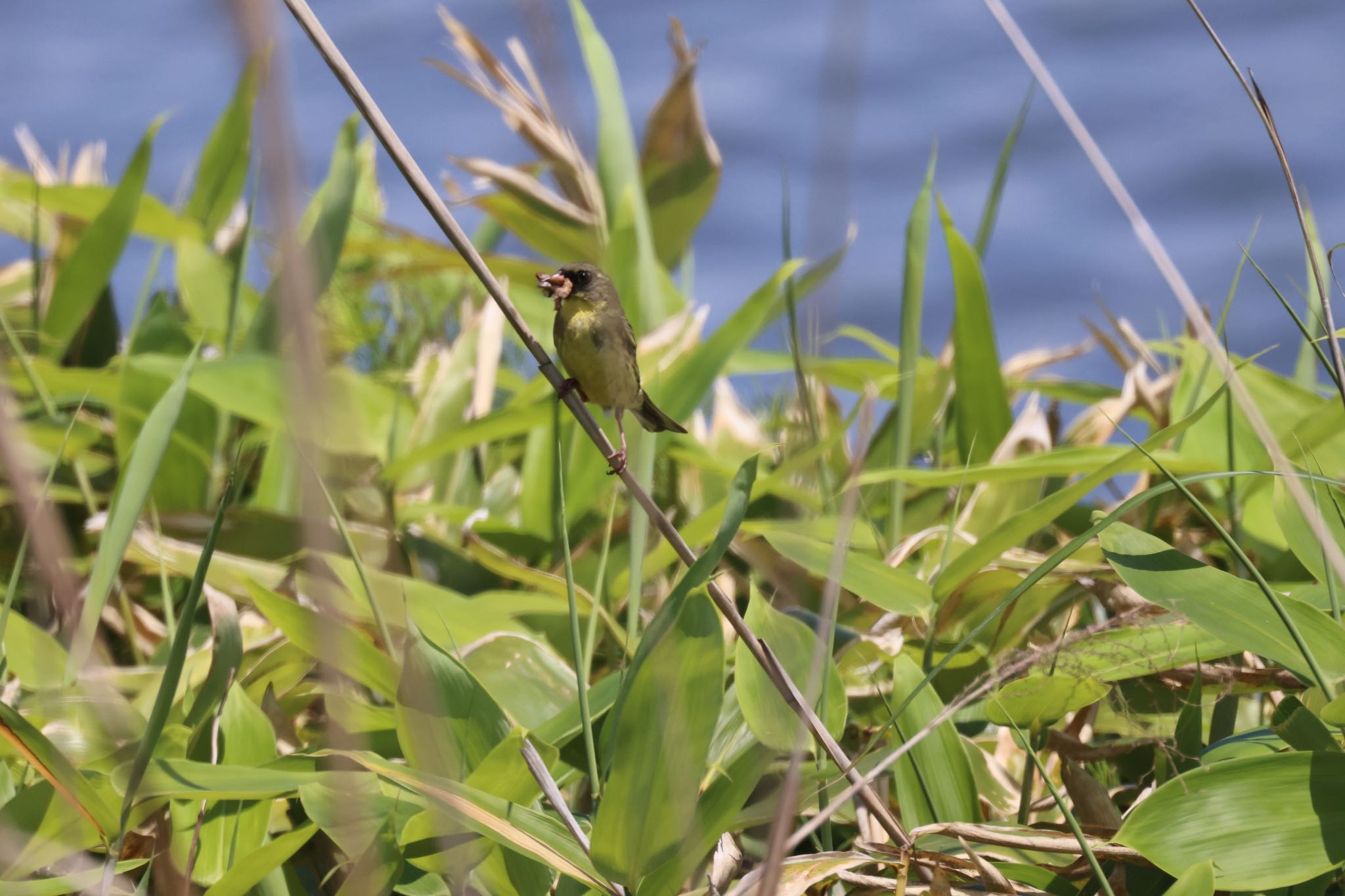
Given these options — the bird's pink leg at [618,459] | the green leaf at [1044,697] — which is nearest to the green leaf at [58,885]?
the bird's pink leg at [618,459]

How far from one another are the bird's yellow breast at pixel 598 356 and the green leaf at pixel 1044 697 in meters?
0.80

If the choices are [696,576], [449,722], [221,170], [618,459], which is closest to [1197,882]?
[696,576]

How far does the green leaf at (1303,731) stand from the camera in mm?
1031

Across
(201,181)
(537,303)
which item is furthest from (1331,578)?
(201,181)

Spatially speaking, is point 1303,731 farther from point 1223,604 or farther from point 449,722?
point 449,722

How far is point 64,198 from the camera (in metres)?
2.62

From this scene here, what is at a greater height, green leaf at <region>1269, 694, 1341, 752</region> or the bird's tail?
the bird's tail

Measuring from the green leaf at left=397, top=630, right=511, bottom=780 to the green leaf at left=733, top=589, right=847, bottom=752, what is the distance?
9.7 inches

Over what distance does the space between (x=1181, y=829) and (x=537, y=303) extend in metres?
2.08

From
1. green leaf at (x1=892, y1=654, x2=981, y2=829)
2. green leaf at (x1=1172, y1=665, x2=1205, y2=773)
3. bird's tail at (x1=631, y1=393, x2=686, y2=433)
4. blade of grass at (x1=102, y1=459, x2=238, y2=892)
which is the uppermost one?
blade of grass at (x1=102, y1=459, x2=238, y2=892)

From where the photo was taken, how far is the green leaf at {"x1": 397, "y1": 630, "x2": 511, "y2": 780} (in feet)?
3.69

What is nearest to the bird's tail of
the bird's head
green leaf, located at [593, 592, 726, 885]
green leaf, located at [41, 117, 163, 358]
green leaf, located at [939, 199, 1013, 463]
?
the bird's head

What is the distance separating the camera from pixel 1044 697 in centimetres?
114

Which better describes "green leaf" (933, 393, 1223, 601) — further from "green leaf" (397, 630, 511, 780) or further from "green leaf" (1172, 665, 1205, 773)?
"green leaf" (397, 630, 511, 780)
